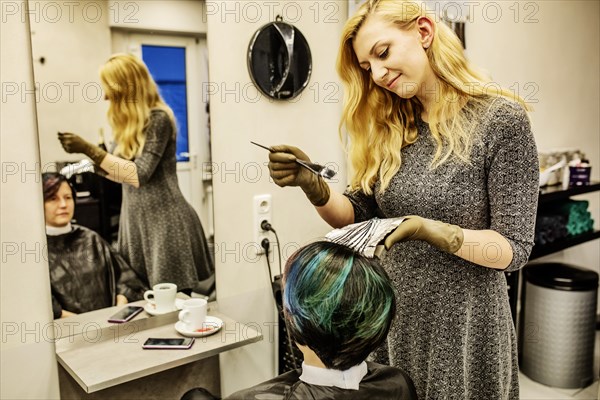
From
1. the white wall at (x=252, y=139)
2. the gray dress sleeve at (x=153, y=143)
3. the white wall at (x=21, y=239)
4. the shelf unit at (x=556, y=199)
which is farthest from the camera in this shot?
the shelf unit at (x=556, y=199)

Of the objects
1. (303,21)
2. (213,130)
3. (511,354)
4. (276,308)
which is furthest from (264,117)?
(511,354)

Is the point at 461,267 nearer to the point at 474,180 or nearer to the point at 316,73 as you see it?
the point at 474,180

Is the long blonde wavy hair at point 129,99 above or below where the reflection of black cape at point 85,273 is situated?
above

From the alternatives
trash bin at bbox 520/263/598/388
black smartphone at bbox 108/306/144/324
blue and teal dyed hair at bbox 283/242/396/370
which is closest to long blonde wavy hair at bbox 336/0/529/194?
blue and teal dyed hair at bbox 283/242/396/370

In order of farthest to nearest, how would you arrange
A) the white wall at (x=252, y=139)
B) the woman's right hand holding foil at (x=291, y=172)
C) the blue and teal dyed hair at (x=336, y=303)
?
the white wall at (x=252, y=139)
the woman's right hand holding foil at (x=291, y=172)
the blue and teal dyed hair at (x=336, y=303)

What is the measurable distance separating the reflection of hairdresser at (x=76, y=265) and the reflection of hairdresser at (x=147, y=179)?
0.07m

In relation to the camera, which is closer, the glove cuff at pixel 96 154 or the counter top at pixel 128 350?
the counter top at pixel 128 350

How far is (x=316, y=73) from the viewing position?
2311 millimetres

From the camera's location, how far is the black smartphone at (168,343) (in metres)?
1.80

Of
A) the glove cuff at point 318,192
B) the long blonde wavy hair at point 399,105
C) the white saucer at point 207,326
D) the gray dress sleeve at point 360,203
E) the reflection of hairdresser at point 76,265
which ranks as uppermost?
the long blonde wavy hair at point 399,105

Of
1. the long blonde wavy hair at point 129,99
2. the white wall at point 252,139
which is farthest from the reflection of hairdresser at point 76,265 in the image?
the white wall at point 252,139

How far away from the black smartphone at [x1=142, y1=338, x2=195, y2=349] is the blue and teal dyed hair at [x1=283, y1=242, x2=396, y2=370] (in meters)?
0.77

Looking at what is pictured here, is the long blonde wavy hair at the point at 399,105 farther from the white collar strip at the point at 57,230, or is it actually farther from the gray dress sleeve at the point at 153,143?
the white collar strip at the point at 57,230

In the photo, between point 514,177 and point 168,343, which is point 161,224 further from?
point 514,177
